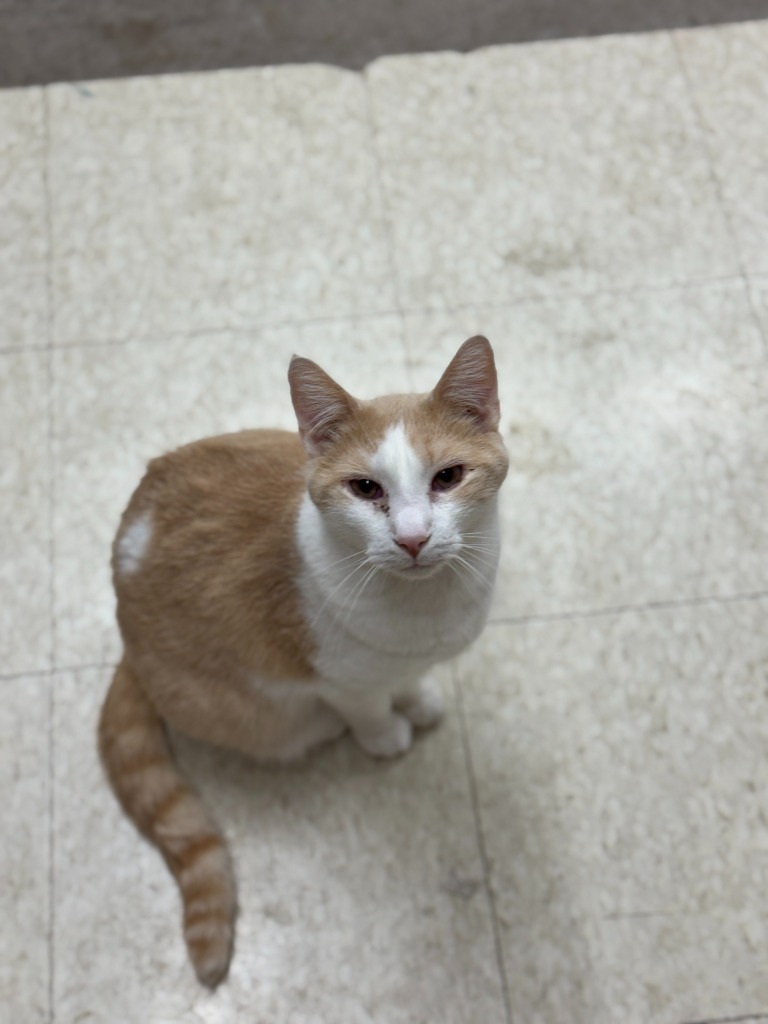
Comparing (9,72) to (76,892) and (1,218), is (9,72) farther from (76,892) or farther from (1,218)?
(76,892)

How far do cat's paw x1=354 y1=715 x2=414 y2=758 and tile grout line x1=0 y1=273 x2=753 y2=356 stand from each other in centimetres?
90

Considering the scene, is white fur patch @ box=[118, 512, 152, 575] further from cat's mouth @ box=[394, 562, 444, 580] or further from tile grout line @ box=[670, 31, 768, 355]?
tile grout line @ box=[670, 31, 768, 355]

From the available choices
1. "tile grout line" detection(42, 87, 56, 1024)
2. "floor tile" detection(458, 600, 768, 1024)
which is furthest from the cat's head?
"tile grout line" detection(42, 87, 56, 1024)

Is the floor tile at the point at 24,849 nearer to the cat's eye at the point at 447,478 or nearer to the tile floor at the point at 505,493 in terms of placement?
the tile floor at the point at 505,493

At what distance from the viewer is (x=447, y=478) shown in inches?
43.3

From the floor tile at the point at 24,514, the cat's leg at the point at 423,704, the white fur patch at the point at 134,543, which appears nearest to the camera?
Result: the white fur patch at the point at 134,543

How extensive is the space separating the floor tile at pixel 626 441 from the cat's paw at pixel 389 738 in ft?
1.04

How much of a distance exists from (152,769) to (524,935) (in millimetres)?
717

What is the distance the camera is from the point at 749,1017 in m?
1.47

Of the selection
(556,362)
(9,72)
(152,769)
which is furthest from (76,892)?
(9,72)

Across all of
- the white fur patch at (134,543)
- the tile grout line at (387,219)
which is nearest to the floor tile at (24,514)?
the white fur patch at (134,543)

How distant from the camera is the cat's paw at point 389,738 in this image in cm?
157

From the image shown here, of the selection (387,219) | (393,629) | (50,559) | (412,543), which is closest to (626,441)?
(387,219)

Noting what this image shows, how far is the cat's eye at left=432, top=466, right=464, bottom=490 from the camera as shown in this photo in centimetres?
109
